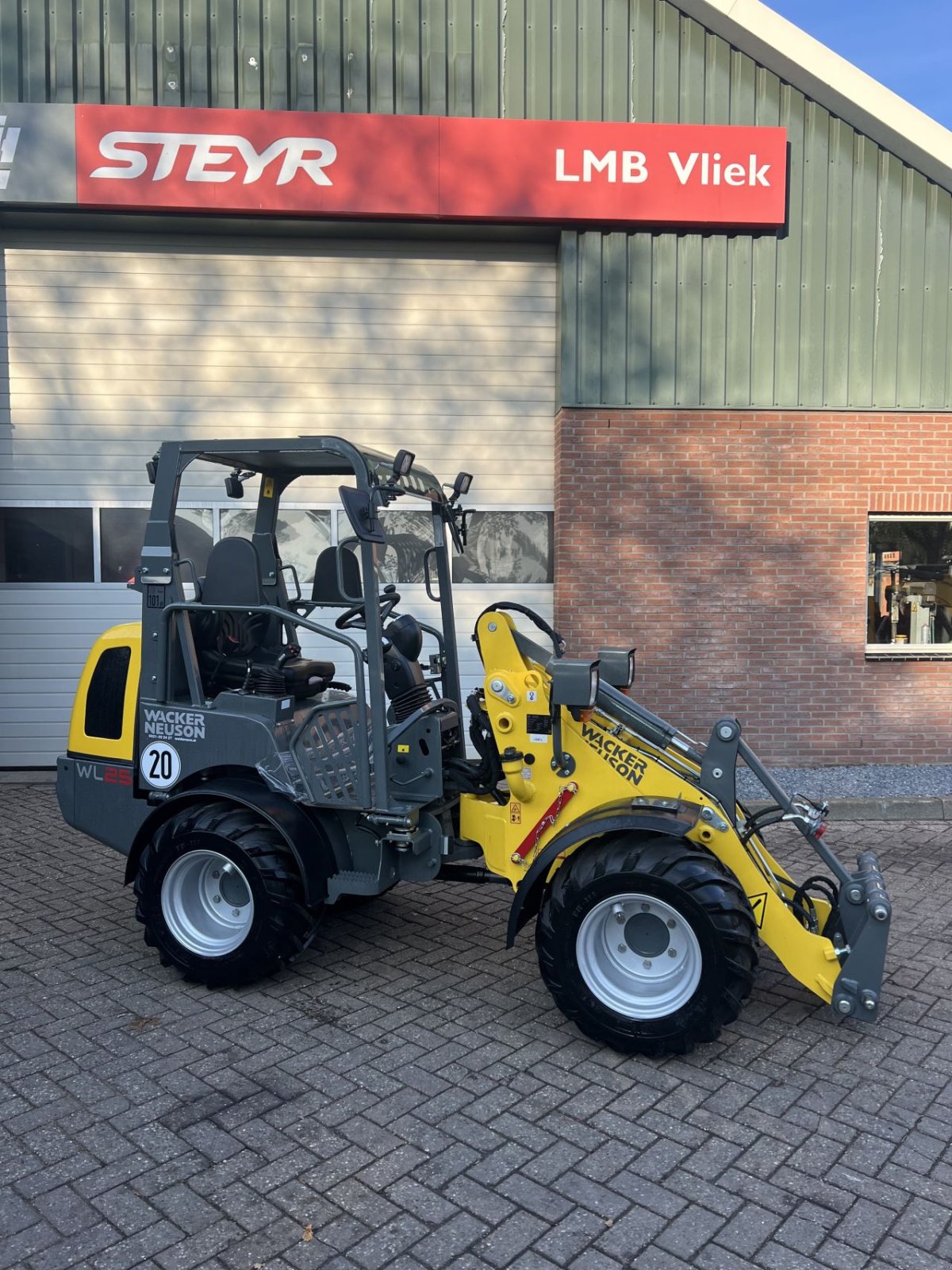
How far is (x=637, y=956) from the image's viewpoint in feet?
13.7

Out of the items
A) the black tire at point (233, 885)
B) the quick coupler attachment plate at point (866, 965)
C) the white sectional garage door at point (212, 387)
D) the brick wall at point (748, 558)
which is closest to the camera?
the quick coupler attachment plate at point (866, 965)

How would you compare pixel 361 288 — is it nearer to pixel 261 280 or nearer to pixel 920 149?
pixel 261 280

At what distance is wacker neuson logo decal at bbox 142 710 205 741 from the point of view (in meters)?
4.87

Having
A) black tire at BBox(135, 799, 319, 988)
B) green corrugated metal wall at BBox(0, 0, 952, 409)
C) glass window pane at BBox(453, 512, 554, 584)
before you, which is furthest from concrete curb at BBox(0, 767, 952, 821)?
black tire at BBox(135, 799, 319, 988)

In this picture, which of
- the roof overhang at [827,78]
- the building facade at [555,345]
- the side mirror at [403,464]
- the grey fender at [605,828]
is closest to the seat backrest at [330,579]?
the side mirror at [403,464]

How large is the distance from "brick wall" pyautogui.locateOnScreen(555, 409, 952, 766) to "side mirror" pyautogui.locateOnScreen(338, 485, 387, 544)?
199 inches

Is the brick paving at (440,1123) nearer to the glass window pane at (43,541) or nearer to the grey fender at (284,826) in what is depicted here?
the grey fender at (284,826)

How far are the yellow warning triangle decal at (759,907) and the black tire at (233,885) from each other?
202 cm

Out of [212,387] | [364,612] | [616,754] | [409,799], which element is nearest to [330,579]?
[364,612]

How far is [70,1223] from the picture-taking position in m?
3.01

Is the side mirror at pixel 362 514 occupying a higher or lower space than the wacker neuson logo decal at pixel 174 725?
higher

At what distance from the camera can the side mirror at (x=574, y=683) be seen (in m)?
4.20

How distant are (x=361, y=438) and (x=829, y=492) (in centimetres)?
454

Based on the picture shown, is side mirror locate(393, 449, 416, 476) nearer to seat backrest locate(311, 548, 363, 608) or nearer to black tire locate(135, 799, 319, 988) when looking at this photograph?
seat backrest locate(311, 548, 363, 608)
